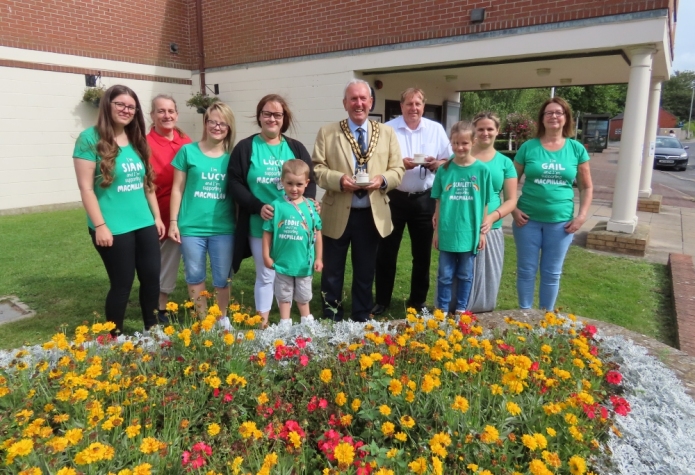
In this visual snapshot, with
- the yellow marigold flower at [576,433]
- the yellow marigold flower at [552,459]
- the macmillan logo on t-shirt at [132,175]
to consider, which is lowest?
the yellow marigold flower at [552,459]

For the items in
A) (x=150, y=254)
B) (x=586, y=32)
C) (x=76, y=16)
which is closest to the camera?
(x=150, y=254)

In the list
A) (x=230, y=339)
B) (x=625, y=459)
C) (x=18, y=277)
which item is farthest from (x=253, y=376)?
(x=18, y=277)

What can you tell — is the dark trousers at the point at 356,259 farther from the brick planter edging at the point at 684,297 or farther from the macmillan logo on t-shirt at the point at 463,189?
the brick planter edging at the point at 684,297

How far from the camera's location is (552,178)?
3732 millimetres

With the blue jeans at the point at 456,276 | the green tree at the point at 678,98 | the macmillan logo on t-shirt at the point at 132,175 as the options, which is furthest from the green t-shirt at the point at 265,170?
the green tree at the point at 678,98

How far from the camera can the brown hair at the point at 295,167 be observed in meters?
3.34

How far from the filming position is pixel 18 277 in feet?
17.9

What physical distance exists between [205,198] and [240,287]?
191cm

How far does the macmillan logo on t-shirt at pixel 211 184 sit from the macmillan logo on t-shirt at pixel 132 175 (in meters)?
0.39

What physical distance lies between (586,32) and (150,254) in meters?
6.31

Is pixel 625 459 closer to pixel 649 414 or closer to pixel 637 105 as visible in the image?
pixel 649 414

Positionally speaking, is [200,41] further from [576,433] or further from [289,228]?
[576,433]

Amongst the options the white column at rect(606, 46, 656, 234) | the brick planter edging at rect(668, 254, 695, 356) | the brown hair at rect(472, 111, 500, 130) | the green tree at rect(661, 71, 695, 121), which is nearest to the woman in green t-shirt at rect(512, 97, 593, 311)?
the brown hair at rect(472, 111, 500, 130)

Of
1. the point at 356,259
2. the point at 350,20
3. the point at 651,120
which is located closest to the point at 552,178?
the point at 356,259
